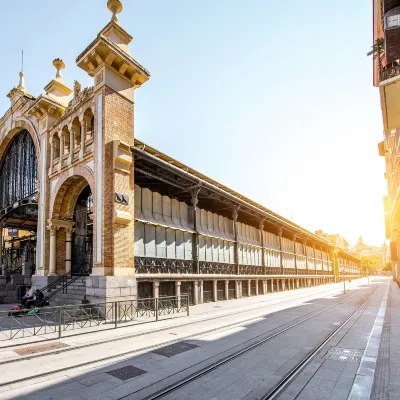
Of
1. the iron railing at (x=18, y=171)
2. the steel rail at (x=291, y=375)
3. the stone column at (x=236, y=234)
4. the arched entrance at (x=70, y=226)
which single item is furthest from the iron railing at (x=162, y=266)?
the iron railing at (x=18, y=171)

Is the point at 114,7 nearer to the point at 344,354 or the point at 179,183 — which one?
the point at 179,183

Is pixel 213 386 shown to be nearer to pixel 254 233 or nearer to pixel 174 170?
pixel 174 170

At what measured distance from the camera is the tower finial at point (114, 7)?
18.0 meters

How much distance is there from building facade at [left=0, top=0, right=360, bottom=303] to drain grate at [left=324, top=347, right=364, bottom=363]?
9824 millimetres

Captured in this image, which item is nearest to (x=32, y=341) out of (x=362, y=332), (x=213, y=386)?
(x=213, y=386)

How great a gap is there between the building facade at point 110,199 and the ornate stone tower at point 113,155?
0.06 meters

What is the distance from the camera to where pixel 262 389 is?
632 centimetres

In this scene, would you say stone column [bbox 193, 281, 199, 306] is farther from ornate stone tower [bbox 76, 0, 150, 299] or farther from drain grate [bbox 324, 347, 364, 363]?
drain grate [bbox 324, 347, 364, 363]

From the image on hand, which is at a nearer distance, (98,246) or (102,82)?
(98,246)

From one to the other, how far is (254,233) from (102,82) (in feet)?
70.4

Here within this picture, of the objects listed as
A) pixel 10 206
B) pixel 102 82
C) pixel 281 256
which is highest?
pixel 102 82

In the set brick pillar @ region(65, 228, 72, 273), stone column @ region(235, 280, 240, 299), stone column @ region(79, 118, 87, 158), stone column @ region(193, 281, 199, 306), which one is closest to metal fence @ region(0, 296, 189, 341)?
stone column @ region(193, 281, 199, 306)

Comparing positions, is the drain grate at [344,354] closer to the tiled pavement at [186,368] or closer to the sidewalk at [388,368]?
the tiled pavement at [186,368]

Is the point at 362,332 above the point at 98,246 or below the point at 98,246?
below
